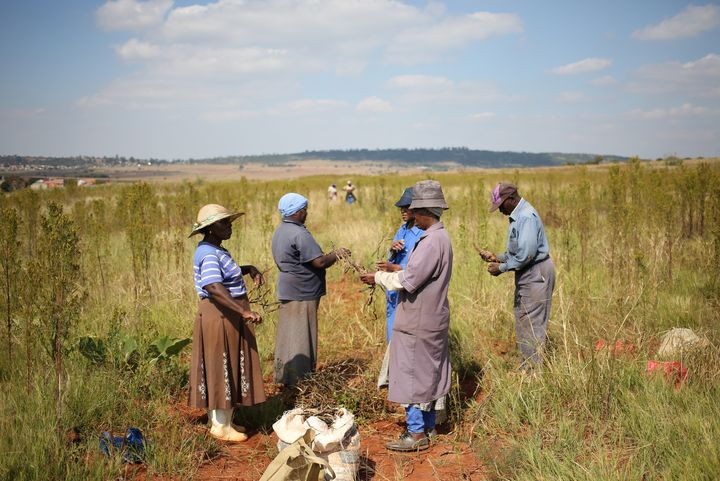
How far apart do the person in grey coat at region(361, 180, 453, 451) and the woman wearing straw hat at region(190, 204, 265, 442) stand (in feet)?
3.51

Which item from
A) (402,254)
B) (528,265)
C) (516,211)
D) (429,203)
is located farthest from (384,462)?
(516,211)

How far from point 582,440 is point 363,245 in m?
7.43

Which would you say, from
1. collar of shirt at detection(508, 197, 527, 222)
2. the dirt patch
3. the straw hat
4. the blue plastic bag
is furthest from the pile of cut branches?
collar of shirt at detection(508, 197, 527, 222)

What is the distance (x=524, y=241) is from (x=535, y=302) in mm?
556

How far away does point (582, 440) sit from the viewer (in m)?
3.44

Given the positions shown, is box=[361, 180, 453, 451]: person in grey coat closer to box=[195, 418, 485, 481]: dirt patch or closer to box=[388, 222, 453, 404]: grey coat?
box=[388, 222, 453, 404]: grey coat

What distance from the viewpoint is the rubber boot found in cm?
412

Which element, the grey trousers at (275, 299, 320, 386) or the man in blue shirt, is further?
the grey trousers at (275, 299, 320, 386)

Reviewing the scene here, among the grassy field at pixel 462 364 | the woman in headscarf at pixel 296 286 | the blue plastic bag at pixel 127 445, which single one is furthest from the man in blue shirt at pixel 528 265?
the blue plastic bag at pixel 127 445

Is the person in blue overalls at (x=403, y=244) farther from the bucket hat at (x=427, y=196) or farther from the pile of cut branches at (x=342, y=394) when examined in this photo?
the bucket hat at (x=427, y=196)

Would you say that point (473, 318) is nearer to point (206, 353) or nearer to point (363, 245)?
point (206, 353)

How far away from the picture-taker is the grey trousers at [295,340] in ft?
15.3

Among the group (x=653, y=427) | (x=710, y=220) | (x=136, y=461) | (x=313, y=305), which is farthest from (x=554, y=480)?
(x=710, y=220)

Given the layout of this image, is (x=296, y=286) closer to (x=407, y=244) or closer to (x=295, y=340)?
(x=295, y=340)
